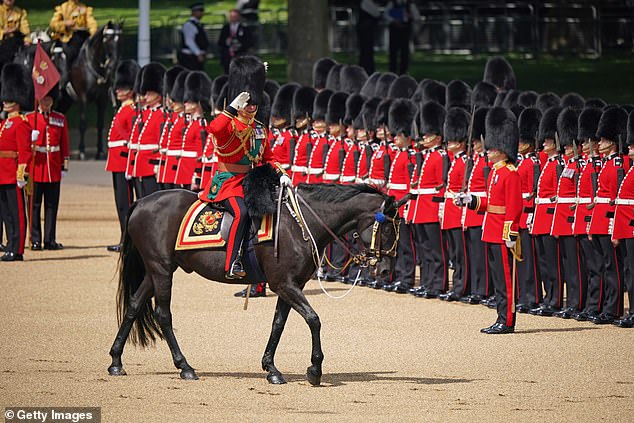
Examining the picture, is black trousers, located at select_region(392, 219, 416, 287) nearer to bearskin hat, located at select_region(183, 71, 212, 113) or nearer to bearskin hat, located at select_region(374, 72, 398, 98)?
bearskin hat, located at select_region(183, 71, 212, 113)

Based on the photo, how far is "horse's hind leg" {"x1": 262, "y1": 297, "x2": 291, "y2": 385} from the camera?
32.4 ft

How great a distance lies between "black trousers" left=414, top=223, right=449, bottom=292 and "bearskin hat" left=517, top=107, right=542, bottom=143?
45.5 inches

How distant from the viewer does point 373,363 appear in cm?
1061

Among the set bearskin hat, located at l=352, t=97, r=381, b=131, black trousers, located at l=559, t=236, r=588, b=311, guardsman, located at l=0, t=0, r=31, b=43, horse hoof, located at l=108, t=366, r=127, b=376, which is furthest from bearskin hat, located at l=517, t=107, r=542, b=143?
guardsman, located at l=0, t=0, r=31, b=43

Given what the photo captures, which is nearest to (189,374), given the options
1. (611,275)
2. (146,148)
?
(611,275)

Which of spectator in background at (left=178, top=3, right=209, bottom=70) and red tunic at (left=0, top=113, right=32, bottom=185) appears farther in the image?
spectator in background at (left=178, top=3, right=209, bottom=70)

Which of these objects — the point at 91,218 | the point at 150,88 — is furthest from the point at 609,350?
the point at 91,218

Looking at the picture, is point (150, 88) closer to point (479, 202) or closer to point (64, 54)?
point (479, 202)

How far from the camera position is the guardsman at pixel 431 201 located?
13.5 metres

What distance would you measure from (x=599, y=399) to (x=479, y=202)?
2685 mm

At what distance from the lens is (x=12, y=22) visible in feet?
78.8

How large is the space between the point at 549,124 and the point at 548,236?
3.18 feet

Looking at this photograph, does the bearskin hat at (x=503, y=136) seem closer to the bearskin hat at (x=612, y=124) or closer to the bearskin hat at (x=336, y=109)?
the bearskin hat at (x=612, y=124)

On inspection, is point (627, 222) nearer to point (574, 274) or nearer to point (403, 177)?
point (574, 274)
